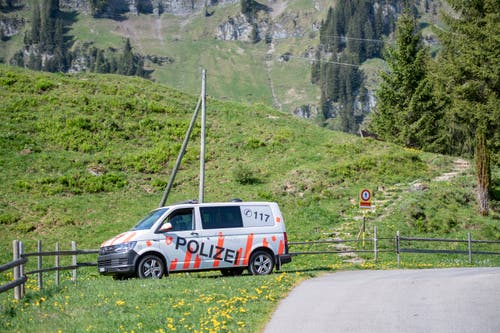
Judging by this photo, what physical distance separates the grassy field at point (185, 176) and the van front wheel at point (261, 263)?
1.08 m

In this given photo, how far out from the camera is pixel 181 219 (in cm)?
1792

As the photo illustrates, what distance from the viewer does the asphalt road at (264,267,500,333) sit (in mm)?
10461

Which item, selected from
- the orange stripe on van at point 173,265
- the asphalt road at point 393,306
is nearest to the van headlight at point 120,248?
the orange stripe on van at point 173,265

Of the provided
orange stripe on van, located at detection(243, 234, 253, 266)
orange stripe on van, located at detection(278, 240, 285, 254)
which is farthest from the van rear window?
orange stripe on van, located at detection(278, 240, 285, 254)

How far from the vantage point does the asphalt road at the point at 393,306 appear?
412 inches

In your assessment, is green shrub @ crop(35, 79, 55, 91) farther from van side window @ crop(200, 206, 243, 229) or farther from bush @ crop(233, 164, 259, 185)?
van side window @ crop(200, 206, 243, 229)

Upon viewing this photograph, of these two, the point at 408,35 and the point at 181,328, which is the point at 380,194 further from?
the point at 181,328

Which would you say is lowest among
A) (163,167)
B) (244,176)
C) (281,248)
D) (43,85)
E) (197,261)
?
(197,261)

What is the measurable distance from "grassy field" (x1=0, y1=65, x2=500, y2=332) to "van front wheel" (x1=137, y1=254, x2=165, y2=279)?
1.32 meters

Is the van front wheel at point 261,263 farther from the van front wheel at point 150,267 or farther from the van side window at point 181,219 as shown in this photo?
the van front wheel at point 150,267

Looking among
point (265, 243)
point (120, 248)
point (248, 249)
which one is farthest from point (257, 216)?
point (120, 248)

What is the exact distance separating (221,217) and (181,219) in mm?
1153

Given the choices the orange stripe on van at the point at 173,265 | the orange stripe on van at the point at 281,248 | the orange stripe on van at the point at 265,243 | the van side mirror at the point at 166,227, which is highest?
the van side mirror at the point at 166,227

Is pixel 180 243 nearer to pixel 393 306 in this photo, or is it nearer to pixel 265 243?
pixel 265 243
